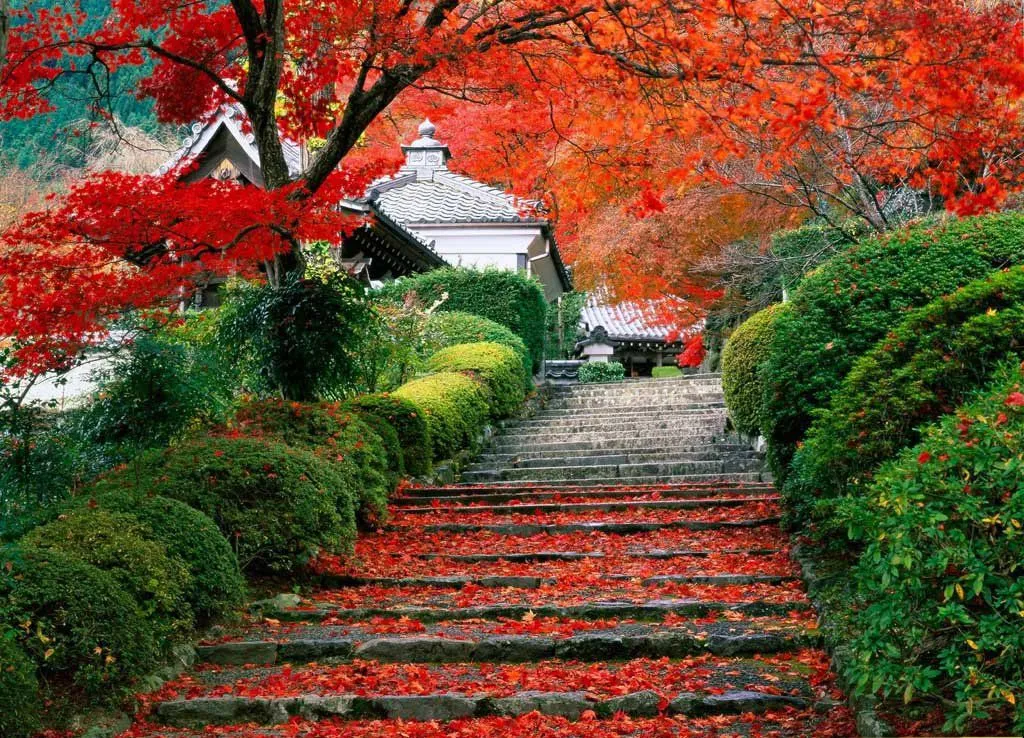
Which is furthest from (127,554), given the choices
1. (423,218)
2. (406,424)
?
(423,218)

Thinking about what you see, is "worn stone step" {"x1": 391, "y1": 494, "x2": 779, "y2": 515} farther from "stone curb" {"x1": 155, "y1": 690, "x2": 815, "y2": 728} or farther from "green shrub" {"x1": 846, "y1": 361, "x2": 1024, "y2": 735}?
"green shrub" {"x1": 846, "y1": 361, "x2": 1024, "y2": 735}

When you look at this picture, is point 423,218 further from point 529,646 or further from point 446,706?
point 446,706

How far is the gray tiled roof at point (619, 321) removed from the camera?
3906cm

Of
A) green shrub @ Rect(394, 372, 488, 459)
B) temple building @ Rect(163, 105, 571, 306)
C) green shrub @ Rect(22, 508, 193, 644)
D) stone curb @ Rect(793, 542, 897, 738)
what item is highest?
temple building @ Rect(163, 105, 571, 306)

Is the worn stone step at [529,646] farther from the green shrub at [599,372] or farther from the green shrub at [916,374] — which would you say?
the green shrub at [599,372]

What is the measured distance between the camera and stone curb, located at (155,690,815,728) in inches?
201

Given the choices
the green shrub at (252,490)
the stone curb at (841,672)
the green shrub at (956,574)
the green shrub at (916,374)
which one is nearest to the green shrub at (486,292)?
the green shrub at (252,490)

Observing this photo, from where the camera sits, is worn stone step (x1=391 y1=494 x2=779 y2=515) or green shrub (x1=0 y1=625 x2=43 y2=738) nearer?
green shrub (x1=0 y1=625 x2=43 y2=738)

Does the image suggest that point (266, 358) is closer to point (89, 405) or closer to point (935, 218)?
point (89, 405)

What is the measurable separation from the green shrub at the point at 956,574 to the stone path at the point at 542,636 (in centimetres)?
79

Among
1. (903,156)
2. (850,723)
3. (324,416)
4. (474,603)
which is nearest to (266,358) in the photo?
(324,416)

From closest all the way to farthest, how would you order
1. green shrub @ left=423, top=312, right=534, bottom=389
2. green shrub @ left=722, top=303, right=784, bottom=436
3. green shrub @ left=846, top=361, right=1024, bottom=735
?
green shrub @ left=846, top=361, right=1024, bottom=735, green shrub @ left=722, top=303, right=784, bottom=436, green shrub @ left=423, top=312, right=534, bottom=389

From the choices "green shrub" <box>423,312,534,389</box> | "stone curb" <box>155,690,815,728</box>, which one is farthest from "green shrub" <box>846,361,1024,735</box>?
"green shrub" <box>423,312,534,389</box>

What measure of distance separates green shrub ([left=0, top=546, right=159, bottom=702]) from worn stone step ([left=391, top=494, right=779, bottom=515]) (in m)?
5.78
